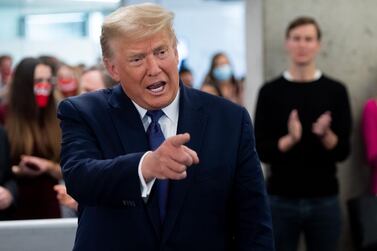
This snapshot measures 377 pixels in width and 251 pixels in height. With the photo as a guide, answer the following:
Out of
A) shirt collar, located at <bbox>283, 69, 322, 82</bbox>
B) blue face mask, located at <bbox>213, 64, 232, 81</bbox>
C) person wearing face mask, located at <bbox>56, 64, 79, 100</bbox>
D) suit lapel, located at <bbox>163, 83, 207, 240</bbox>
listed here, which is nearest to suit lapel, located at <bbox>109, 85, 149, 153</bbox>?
suit lapel, located at <bbox>163, 83, 207, 240</bbox>

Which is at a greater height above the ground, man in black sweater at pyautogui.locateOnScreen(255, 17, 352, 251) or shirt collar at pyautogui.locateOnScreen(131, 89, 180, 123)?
shirt collar at pyautogui.locateOnScreen(131, 89, 180, 123)

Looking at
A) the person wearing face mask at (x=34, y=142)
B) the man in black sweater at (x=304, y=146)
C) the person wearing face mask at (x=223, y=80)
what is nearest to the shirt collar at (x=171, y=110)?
the person wearing face mask at (x=34, y=142)

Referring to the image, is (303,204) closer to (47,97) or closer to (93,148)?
(47,97)

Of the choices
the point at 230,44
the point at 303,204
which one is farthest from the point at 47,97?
the point at 230,44

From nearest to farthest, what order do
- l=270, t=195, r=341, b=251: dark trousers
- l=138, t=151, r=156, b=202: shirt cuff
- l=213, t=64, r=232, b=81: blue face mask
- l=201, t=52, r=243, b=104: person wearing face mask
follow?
l=138, t=151, r=156, b=202: shirt cuff < l=270, t=195, r=341, b=251: dark trousers < l=201, t=52, r=243, b=104: person wearing face mask < l=213, t=64, r=232, b=81: blue face mask

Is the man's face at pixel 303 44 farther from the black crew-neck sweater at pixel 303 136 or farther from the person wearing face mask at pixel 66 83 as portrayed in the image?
the person wearing face mask at pixel 66 83

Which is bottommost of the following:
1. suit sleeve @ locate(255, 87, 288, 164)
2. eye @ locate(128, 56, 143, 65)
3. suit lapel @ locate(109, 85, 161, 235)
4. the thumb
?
suit sleeve @ locate(255, 87, 288, 164)

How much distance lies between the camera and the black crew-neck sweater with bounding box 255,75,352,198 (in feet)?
13.2

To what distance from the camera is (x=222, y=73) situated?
7.10 m

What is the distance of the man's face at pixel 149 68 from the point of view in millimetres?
1836

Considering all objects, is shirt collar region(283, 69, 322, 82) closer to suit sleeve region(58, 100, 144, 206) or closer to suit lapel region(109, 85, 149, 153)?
suit lapel region(109, 85, 149, 153)

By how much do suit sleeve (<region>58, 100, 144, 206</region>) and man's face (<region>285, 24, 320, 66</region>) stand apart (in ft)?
8.04

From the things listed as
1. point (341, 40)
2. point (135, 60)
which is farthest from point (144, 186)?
point (341, 40)

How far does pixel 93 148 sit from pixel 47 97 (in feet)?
7.37
